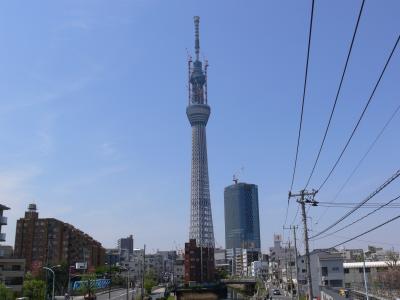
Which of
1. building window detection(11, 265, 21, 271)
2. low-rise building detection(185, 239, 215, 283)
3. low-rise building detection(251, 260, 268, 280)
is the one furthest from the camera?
low-rise building detection(251, 260, 268, 280)

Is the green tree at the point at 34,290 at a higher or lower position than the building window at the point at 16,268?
lower

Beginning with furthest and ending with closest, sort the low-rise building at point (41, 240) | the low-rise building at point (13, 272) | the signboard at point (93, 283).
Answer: the low-rise building at point (41, 240) < the signboard at point (93, 283) < the low-rise building at point (13, 272)

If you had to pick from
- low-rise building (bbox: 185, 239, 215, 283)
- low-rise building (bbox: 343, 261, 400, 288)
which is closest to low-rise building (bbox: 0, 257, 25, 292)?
low-rise building (bbox: 343, 261, 400, 288)

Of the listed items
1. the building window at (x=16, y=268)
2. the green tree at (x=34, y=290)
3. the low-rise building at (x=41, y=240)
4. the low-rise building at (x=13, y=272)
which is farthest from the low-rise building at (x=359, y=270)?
the low-rise building at (x=41, y=240)

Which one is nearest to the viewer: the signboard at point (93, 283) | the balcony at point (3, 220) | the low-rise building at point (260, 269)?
the signboard at point (93, 283)

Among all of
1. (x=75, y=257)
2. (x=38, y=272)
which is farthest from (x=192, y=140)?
(x=38, y=272)

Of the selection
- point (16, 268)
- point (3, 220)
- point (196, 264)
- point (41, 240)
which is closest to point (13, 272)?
point (16, 268)

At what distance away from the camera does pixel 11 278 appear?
6750cm

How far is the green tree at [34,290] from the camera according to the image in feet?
203

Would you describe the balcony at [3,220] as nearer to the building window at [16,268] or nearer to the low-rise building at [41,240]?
the building window at [16,268]

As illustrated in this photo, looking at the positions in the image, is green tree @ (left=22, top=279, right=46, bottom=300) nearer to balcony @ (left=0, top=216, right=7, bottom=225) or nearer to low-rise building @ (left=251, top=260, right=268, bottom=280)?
balcony @ (left=0, top=216, right=7, bottom=225)

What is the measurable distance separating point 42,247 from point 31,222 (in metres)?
5.91

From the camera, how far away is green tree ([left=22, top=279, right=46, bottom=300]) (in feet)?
203

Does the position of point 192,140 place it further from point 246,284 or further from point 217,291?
point 217,291
